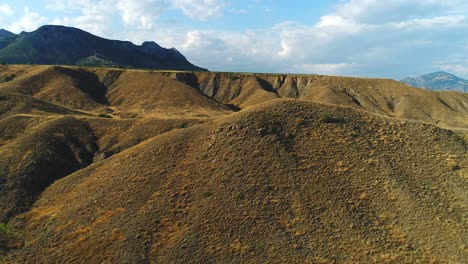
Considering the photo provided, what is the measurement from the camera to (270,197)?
117ft

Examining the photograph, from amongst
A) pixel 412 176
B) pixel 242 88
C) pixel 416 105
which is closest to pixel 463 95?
pixel 416 105

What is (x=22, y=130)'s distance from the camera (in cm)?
5928

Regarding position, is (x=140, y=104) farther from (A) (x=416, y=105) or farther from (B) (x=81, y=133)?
(A) (x=416, y=105)

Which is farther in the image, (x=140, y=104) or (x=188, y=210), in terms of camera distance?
(x=140, y=104)

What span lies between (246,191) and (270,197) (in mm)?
2512

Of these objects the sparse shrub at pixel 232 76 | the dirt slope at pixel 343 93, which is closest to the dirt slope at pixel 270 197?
the dirt slope at pixel 343 93

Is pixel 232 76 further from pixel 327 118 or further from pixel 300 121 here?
pixel 300 121

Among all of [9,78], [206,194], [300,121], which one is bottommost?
[206,194]

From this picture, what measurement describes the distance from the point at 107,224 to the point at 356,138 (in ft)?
97.2

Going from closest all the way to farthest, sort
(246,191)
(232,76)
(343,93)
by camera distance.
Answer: (246,191), (343,93), (232,76)

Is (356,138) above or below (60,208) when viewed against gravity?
above

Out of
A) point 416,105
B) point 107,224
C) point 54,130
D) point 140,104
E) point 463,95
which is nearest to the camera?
point 107,224

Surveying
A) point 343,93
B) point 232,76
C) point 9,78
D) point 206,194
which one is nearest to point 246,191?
point 206,194

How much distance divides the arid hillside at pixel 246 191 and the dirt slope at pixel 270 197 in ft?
0.44
